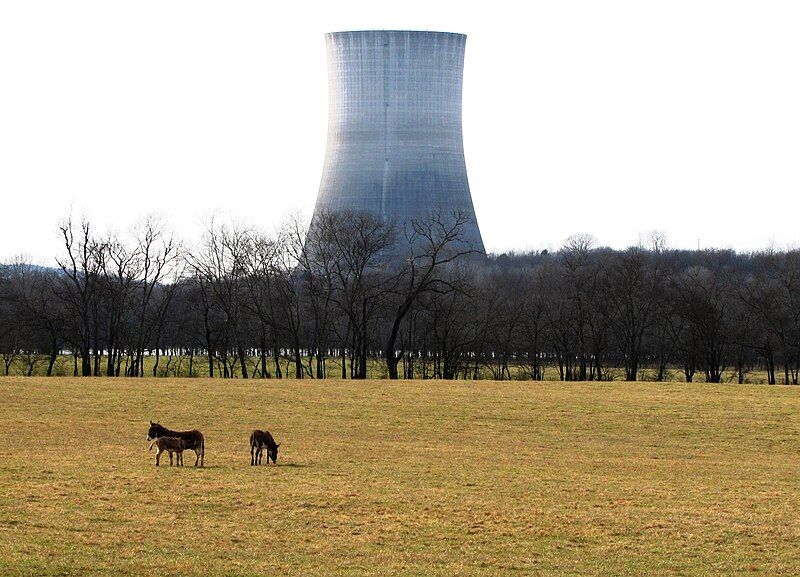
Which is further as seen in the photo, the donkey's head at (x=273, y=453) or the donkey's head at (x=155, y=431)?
the donkey's head at (x=273, y=453)

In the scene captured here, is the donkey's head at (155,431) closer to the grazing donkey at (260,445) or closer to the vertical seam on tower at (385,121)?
the grazing donkey at (260,445)

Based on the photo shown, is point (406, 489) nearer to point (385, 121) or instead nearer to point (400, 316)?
point (400, 316)

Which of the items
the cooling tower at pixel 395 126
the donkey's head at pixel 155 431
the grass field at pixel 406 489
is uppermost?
the cooling tower at pixel 395 126

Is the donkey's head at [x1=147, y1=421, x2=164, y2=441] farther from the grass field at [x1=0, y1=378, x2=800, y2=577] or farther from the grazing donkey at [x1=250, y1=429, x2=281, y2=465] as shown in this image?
the grazing donkey at [x1=250, y1=429, x2=281, y2=465]

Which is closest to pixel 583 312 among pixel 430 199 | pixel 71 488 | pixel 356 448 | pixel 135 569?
pixel 430 199

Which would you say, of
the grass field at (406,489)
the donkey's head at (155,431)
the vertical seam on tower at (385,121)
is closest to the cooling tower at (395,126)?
the vertical seam on tower at (385,121)

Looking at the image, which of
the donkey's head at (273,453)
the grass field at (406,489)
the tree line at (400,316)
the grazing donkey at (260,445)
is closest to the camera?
the grass field at (406,489)
